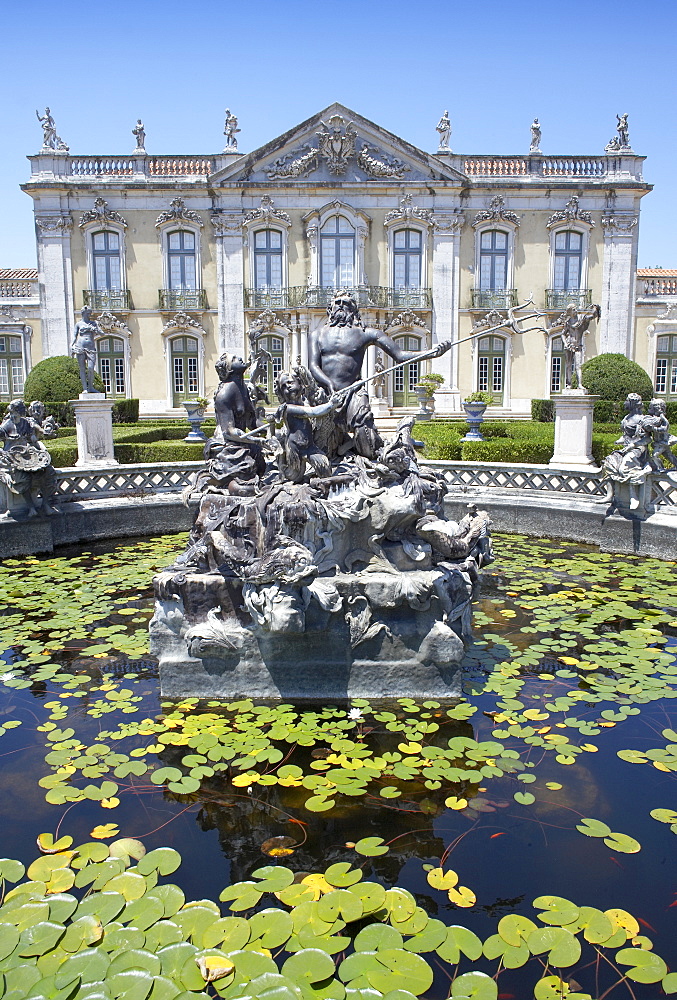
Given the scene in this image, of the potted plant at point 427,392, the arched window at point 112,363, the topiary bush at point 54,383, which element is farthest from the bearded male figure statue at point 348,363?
the arched window at point 112,363

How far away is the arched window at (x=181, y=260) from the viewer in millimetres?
26625

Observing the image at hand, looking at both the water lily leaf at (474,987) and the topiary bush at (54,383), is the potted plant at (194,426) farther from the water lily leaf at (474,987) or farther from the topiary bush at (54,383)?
the water lily leaf at (474,987)

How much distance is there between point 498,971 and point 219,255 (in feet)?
86.2

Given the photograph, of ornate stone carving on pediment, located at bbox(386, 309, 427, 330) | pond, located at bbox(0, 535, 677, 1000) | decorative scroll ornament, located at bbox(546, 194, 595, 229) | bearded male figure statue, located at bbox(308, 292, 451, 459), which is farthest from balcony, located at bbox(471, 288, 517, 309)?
pond, located at bbox(0, 535, 677, 1000)

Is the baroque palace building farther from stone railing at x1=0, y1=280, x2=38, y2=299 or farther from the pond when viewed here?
the pond

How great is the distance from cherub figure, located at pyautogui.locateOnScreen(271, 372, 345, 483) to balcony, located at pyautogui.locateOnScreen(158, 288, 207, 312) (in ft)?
72.0

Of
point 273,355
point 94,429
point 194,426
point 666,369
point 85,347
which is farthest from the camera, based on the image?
point 666,369

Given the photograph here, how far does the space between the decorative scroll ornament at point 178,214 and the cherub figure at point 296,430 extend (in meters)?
22.4

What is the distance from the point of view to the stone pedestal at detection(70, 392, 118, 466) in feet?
46.0

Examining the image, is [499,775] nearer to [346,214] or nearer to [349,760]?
[349,760]

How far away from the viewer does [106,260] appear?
87.5ft

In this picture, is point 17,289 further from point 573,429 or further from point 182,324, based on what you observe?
point 573,429

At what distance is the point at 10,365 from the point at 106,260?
17.1 feet

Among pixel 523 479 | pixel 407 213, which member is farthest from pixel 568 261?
pixel 523 479
